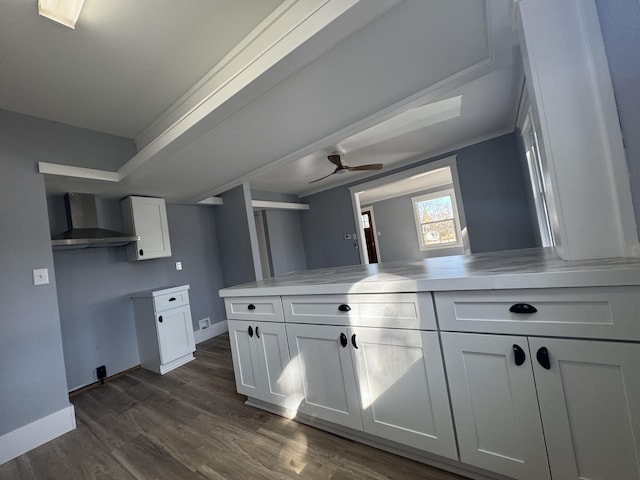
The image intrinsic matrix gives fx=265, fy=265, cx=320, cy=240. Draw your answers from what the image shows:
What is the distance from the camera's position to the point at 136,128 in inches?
107

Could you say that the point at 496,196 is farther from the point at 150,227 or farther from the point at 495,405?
the point at 150,227

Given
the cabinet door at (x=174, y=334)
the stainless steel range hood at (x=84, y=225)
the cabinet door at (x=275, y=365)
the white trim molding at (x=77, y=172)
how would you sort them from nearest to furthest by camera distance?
the cabinet door at (x=275, y=365) < the white trim molding at (x=77, y=172) < the stainless steel range hood at (x=84, y=225) < the cabinet door at (x=174, y=334)

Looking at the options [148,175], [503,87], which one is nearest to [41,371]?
[148,175]

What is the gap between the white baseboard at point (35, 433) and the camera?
1854 mm

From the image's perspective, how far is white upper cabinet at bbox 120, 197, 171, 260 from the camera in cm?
328

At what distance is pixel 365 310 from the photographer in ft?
4.56

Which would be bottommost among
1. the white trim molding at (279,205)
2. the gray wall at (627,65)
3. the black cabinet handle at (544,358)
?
the black cabinet handle at (544,358)

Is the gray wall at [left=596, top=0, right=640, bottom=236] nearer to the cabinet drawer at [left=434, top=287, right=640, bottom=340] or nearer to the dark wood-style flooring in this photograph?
the cabinet drawer at [left=434, top=287, right=640, bottom=340]

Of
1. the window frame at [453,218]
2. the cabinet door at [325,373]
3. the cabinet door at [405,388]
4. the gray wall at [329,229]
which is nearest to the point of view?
the cabinet door at [405,388]

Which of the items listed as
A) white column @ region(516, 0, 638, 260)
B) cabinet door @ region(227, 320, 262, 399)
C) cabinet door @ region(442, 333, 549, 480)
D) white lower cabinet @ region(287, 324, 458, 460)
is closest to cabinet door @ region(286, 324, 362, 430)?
white lower cabinet @ region(287, 324, 458, 460)

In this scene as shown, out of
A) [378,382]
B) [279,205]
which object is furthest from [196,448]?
[279,205]

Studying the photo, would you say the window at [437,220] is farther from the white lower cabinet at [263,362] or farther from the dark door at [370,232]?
the white lower cabinet at [263,362]

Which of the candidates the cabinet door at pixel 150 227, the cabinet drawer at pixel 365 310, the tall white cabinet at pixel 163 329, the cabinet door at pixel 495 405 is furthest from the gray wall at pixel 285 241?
the cabinet door at pixel 495 405

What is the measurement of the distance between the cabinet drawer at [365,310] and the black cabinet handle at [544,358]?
366 millimetres
